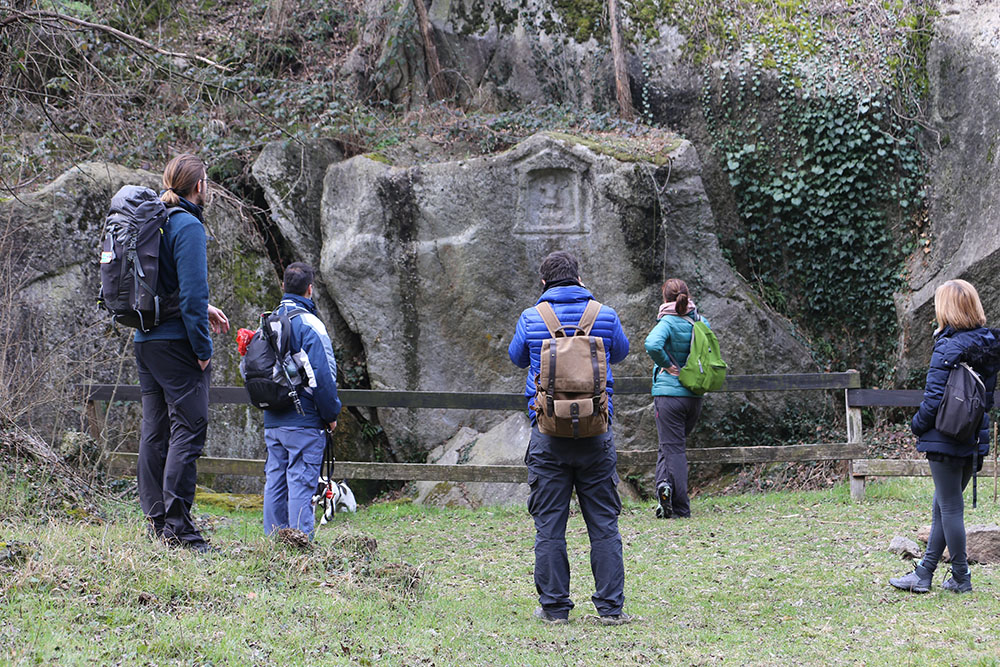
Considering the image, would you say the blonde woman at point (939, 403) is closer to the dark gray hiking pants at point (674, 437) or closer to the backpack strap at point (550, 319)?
the backpack strap at point (550, 319)

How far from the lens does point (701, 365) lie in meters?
7.94

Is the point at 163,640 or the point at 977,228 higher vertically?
the point at 977,228

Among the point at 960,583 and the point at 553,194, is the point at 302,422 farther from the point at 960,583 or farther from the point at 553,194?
the point at 553,194

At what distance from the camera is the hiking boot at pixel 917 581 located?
529 centimetres

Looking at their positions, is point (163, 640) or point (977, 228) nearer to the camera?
point (163, 640)

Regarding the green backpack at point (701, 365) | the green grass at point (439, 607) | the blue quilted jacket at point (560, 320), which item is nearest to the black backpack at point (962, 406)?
the green grass at point (439, 607)

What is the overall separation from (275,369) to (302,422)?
0.41 metres

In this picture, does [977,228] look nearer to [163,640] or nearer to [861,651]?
[861,651]

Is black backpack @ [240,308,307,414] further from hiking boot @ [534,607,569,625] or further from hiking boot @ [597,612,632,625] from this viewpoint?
hiking boot @ [597,612,632,625]

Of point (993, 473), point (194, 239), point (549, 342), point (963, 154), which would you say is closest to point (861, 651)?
point (549, 342)

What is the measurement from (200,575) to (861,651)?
3.32m

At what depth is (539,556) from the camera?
4.89 metres

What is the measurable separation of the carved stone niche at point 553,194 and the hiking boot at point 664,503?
398 cm

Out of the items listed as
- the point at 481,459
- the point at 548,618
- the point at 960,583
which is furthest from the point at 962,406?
the point at 481,459
